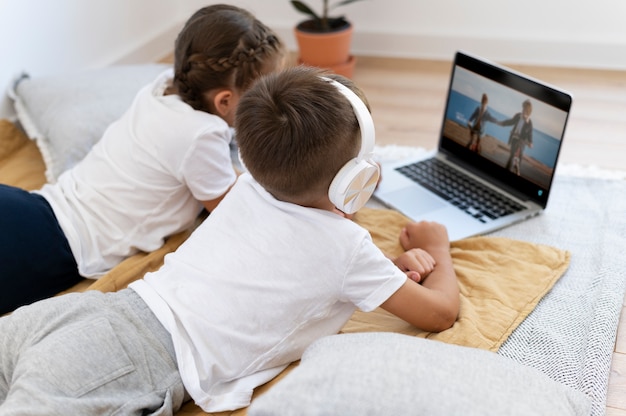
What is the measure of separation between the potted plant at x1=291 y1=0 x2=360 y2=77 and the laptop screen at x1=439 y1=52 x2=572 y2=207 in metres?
0.82

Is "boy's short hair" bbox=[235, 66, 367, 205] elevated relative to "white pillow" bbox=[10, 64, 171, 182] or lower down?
elevated

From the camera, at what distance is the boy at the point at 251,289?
Answer: 3.15ft

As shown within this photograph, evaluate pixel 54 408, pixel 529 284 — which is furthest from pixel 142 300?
pixel 529 284

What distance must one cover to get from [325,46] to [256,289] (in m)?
1.53

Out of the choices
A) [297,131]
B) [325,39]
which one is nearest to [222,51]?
[297,131]

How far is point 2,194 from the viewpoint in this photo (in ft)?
4.38

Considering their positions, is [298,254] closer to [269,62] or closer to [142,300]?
[142,300]

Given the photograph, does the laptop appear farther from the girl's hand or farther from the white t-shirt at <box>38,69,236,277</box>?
the white t-shirt at <box>38,69,236,277</box>

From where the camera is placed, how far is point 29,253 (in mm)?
1306

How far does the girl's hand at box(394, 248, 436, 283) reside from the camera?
4.07 ft

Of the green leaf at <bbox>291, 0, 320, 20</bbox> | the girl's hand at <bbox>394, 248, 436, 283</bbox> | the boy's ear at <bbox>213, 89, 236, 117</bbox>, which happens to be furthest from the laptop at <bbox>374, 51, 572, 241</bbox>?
the green leaf at <bbox>291, 0, 320, 20</bbox>

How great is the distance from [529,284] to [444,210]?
31 centimetres

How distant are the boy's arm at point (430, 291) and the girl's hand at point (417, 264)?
0.04 feet

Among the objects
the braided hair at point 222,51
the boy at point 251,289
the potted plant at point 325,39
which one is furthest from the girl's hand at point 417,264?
the potted plant at point 325,39
